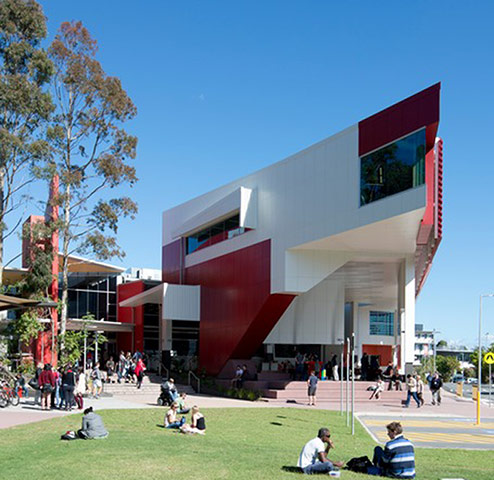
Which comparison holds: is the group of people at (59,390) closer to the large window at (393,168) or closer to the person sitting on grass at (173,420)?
the person sitting on grass at (173,420)

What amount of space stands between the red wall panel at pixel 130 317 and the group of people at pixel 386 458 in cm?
3515

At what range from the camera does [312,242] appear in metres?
29.2

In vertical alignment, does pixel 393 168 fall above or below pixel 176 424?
above

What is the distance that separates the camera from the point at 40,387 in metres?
22.7

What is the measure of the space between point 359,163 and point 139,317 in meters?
24.4

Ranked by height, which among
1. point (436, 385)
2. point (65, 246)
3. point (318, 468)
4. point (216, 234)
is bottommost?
point (436, 385)

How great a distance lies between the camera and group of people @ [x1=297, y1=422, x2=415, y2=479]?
1091 centimetres

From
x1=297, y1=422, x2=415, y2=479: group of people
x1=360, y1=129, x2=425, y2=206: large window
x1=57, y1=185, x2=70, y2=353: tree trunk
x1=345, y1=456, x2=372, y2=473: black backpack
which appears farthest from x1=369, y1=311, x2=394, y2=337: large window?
x1=297, y1=422, x2=415, y2=479: group of people

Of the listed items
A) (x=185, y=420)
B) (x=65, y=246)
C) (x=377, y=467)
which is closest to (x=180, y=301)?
(x=65, y=246)

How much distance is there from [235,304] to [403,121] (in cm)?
1490

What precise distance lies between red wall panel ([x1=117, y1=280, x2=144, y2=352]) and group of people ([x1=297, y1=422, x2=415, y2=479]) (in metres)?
35.1

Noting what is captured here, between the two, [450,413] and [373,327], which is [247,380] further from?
[373,327]

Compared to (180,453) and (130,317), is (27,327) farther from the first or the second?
(180,453)

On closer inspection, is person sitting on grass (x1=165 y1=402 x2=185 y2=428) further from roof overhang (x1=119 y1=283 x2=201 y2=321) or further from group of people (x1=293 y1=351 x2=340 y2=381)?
roof overhang (x1=119 y1=283 x2=201 y2=321)
